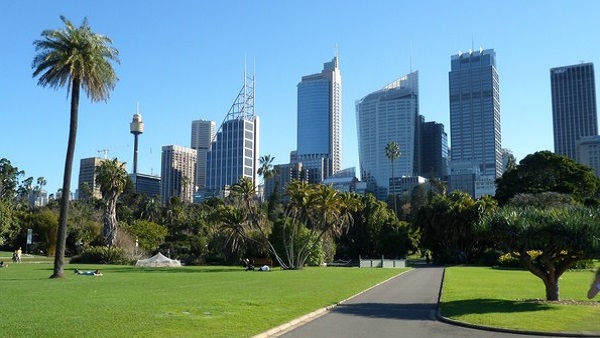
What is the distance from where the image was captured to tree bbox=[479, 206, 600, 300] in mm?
20750

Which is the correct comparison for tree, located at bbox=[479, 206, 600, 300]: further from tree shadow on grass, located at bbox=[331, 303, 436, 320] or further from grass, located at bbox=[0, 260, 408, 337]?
grass, located at bbox=[0, 260, 408, 337]

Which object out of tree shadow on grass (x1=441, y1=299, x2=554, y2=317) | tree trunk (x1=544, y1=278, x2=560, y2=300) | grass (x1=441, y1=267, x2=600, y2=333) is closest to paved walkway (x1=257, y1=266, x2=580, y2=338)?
tree shadow on grass (x1=441, y1=299, x2=554, y2=317)

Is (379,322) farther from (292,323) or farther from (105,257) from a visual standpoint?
(105,257)

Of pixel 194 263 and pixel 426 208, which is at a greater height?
pixel 426 208

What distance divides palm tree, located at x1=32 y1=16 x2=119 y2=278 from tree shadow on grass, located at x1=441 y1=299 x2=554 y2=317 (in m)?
25.9

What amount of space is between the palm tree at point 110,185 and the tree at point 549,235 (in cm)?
6314

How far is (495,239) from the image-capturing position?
2344cm

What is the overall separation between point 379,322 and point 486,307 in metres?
5.10

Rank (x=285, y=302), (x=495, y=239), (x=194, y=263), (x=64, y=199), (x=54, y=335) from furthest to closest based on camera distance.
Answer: (x=194, y=263) < (x=64, y=199) < (x=495, y=239) < (x=285, y=302) < (x=54, y=335)

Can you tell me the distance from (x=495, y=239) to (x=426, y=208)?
5679 centimetres

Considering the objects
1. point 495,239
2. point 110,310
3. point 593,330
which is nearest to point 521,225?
point 495,239

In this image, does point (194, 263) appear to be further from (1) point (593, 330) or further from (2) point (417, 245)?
(1) point (593, 330)

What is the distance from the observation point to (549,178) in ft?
285

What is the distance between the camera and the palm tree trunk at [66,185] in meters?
36.7
